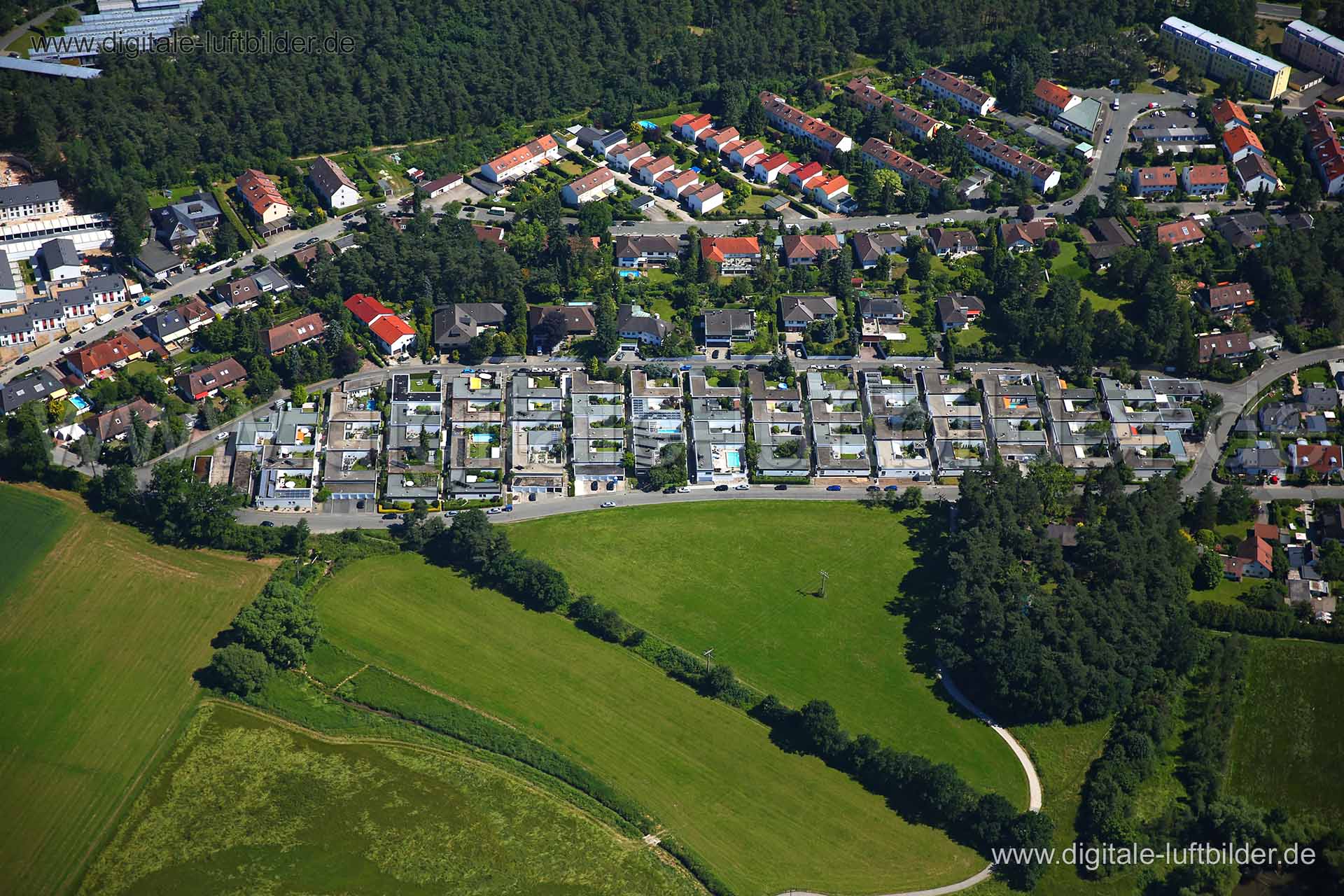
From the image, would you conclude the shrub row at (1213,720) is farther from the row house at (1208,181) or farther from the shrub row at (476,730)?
the row house at (1208,181)

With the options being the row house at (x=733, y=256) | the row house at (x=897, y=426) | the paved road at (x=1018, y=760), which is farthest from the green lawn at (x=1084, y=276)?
the paved road at (x=1018, y=760)

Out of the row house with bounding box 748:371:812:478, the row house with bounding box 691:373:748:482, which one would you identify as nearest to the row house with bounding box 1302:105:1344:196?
the row house with bounding box 748:371:812:478

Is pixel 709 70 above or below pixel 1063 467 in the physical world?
above

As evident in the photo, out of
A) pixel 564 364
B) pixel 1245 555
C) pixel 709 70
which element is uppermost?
pixel 709 70

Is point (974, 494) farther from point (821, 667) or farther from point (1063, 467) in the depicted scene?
point (821, 667)

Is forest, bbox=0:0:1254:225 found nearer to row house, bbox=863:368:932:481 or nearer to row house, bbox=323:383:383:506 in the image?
row house, bbox=323:383:383:506

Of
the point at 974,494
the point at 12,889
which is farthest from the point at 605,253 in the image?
the point at 12,889
